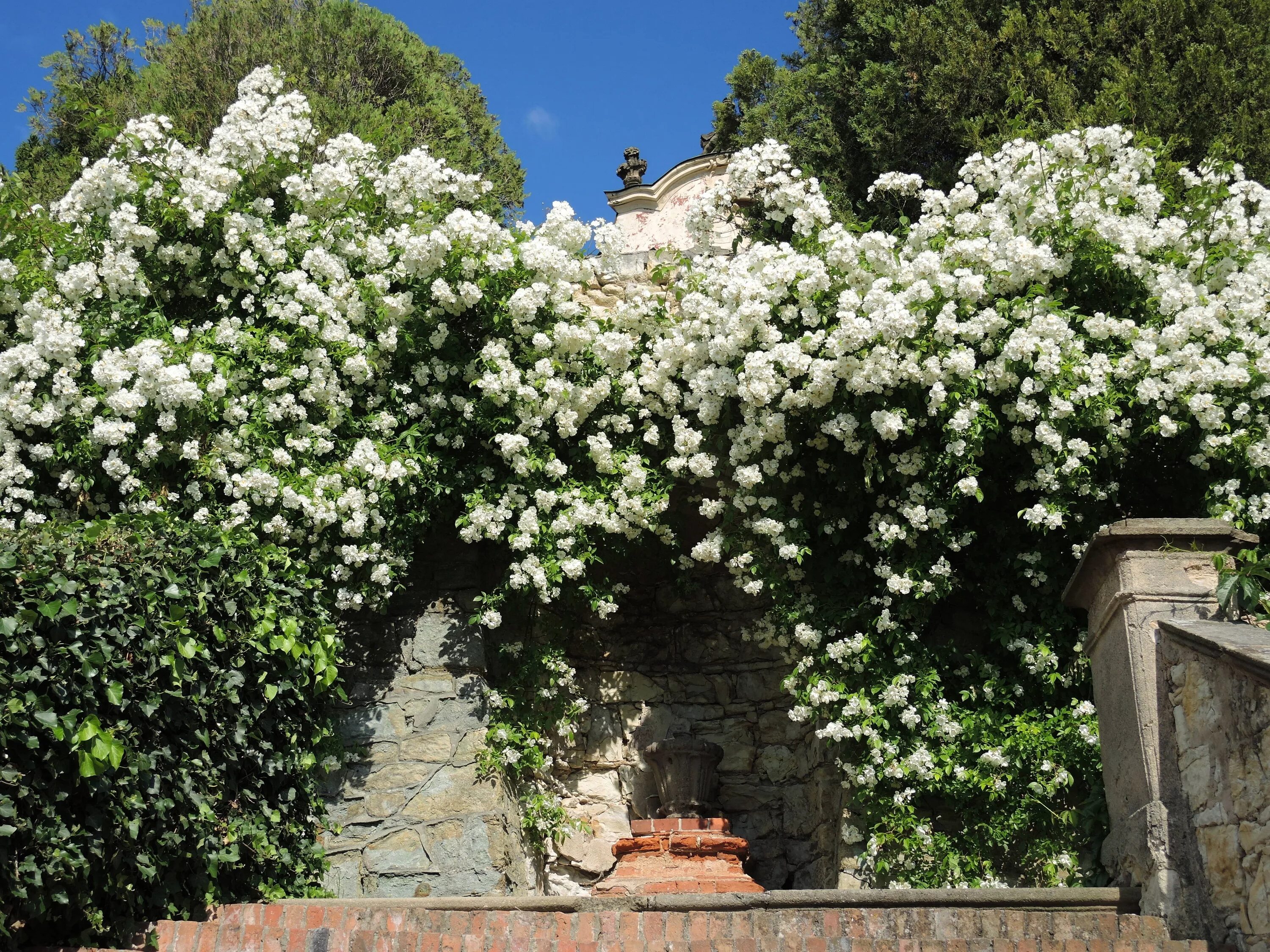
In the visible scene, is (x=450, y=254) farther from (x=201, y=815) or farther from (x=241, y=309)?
(x=201, y=815)

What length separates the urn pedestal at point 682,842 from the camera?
571 centimetres

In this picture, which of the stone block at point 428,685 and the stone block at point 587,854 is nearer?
the stone block at point 428,685

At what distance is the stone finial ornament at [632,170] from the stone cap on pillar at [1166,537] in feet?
36.7

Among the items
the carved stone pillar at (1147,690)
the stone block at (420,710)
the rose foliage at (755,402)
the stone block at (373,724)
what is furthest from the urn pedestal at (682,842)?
the carved stone pillar at (1147,690)

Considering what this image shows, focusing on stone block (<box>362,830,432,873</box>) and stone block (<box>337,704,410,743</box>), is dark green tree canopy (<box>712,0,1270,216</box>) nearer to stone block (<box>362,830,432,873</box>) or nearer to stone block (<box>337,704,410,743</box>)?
stone block (<box>337,704,410,743</box>)

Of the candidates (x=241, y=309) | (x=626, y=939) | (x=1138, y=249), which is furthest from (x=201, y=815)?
(x=1138, y=249)

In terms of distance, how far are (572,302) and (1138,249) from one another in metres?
2.95

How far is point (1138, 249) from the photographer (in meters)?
6.15

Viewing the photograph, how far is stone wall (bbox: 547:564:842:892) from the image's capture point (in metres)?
7.02

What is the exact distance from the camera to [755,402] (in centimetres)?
623

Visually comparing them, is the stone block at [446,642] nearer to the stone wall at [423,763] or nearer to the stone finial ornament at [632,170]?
the stone wall at [423,763]

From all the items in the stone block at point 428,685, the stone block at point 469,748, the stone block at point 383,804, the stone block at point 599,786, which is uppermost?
the stone block at point 428,685

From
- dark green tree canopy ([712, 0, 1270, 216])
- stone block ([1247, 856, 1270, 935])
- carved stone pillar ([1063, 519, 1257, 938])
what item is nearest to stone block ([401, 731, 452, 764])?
carved stone pillar ([1063, 519, 1257, 938])

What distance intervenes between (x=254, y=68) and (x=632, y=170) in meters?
4.59
